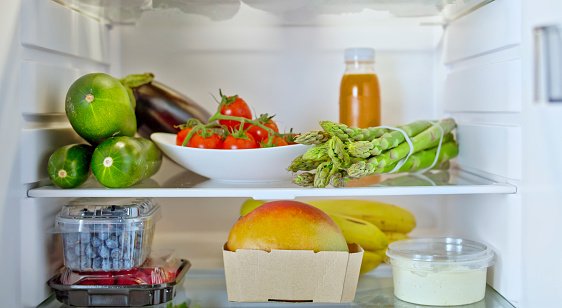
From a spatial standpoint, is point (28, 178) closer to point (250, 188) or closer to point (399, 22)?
point (250, 188)

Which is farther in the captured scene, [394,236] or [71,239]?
[394,236]

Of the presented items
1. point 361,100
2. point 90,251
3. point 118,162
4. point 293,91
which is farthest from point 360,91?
point 90,251

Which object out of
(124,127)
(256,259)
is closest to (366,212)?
(256,259)

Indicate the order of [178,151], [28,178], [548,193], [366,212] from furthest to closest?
[366,212] < [178,151] < [28,178] < [548,193]

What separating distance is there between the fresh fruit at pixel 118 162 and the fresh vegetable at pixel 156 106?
271mm

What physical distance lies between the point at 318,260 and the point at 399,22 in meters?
0.71

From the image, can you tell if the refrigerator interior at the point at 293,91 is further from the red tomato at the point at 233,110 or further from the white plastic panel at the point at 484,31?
the red tomato at the point at 233,110

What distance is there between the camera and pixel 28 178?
3.50ft

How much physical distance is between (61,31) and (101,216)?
402 millimetres

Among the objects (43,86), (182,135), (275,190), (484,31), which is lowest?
(275,190)

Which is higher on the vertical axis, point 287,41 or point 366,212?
point 287,41

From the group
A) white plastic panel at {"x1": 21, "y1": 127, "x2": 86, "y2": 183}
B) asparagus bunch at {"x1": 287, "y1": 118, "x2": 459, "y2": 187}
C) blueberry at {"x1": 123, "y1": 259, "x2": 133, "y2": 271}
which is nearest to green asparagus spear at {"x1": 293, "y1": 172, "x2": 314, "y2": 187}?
asparagus bunch at {"x1": 287, "y1": 118, "x2": 459, "y2": 187}

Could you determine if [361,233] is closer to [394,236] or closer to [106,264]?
[394,236]

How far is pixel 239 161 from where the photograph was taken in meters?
1.13
